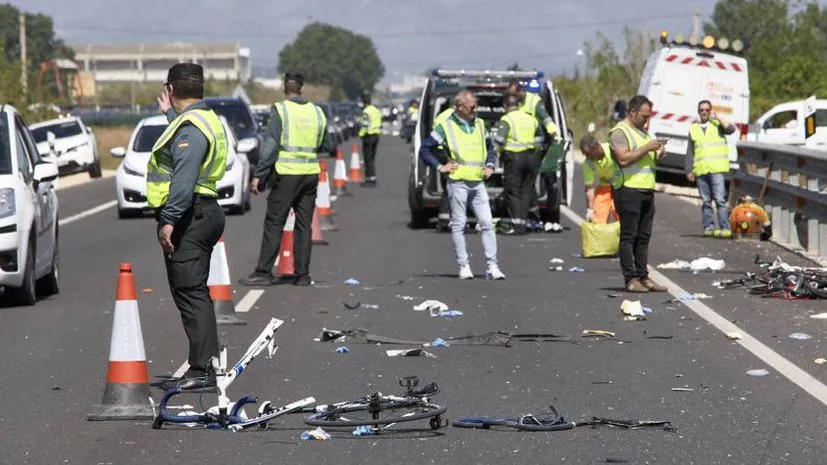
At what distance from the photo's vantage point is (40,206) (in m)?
14.7

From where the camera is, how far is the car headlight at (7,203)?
45.3 ft

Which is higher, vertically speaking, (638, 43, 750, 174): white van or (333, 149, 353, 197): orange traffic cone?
(638, 43, 750, 174): white van

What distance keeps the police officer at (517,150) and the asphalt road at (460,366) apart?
216cm

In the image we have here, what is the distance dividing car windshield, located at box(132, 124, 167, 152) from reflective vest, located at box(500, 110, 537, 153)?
6554 millimetres

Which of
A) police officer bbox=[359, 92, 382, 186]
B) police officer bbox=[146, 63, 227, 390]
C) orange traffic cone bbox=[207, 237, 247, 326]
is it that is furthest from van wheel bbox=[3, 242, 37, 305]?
police officer bbox=[359, 92, 382, 186]

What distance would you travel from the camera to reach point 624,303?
522 inches

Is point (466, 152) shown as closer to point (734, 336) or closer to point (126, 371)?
point (734, 336)

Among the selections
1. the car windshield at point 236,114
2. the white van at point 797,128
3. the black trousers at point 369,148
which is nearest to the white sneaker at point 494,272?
the white van at point 797,128

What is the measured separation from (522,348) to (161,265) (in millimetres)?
7202

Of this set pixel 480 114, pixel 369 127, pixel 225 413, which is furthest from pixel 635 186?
pixel 369 127

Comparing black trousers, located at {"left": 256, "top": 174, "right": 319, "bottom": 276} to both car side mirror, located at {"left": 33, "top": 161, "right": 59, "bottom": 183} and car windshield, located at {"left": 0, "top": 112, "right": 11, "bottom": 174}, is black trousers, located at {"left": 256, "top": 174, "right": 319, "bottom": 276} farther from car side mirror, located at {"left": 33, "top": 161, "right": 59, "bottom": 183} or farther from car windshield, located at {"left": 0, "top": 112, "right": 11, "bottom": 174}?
car windshield, located at {"left": 0, "top": 112, "right": 11, "bottom": 174}

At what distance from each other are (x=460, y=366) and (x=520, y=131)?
10.4 m

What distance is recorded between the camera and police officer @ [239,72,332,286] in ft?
50.4

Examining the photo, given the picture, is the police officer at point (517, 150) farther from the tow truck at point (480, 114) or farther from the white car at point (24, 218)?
the white car at point (24, 218)
